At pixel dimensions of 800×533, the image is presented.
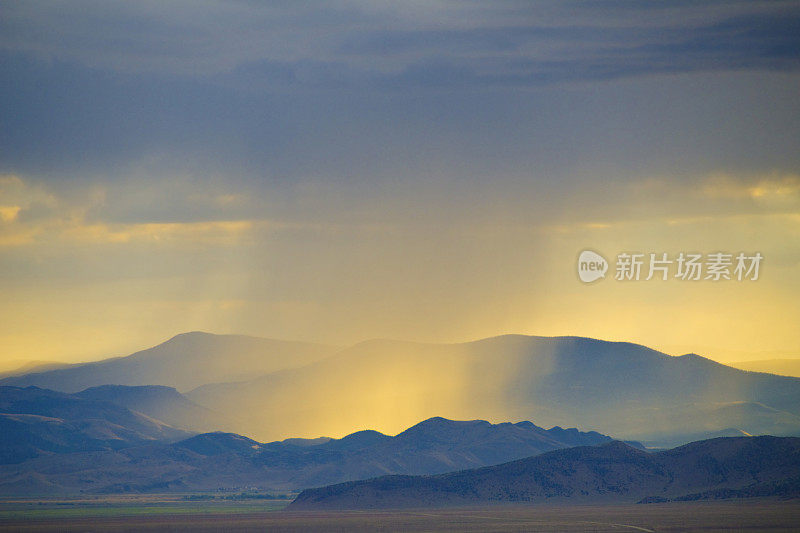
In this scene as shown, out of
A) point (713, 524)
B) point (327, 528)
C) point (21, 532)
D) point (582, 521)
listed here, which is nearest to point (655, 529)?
point (713, 524)

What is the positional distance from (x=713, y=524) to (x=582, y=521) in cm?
2473

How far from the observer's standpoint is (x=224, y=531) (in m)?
196

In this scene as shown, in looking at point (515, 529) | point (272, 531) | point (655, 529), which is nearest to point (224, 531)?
point (272, 531)

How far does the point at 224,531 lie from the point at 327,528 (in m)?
16.8

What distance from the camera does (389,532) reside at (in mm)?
178125

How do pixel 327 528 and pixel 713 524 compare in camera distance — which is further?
pixel 327 528

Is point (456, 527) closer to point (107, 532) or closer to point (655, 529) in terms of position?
point (655, 529)

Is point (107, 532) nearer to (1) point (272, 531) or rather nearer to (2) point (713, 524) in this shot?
(1) point (272, 531)

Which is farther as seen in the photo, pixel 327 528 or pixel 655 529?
pixel 327 528

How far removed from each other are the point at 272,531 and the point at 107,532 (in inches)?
1072

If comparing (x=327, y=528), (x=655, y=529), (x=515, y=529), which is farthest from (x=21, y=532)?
(x=655, y=529)

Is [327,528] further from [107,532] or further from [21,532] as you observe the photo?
[21,532]

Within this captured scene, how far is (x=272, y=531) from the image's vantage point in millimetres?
193875

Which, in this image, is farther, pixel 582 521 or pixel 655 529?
pixel 582 521
